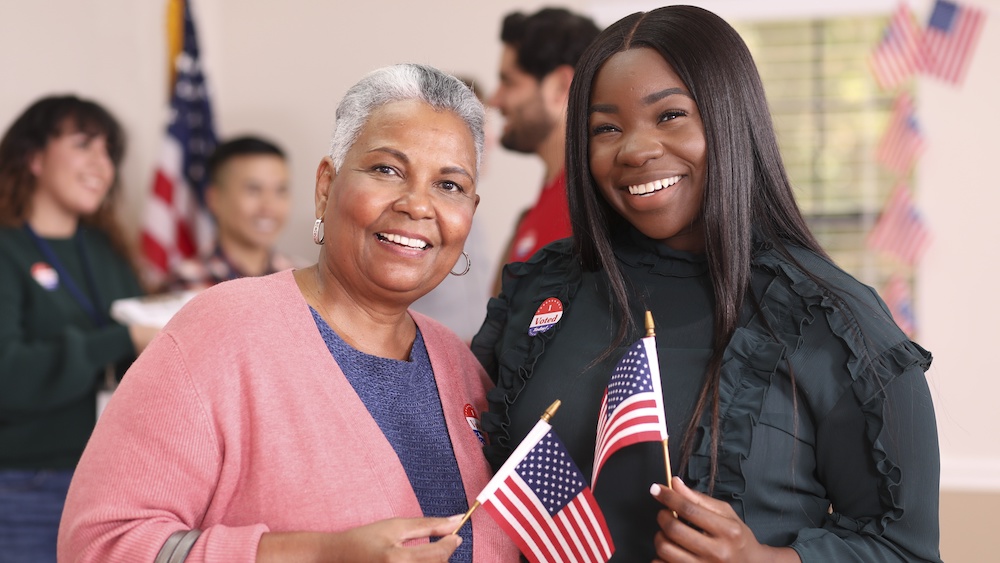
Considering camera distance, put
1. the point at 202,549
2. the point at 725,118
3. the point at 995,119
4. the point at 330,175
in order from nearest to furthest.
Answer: the point at 202,549, the point at 725,118, the point at 330,175, the point at 995,119

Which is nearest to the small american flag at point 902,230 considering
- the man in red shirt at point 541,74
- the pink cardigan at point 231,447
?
the man in red shirt at point 541,74

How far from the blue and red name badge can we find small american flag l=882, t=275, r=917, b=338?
3899 mm

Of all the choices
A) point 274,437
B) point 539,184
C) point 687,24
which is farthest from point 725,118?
point 539,184

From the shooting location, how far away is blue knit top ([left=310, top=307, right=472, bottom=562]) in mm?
1607

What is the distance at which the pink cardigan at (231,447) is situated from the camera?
1.41m

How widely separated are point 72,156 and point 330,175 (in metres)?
2.02

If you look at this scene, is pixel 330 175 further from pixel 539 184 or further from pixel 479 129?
pixel 539 184

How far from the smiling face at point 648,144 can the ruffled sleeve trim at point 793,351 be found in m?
0.20

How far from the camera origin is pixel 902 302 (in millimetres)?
5145

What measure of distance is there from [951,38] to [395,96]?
4.14 m

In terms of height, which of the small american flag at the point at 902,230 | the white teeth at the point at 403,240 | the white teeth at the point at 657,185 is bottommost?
the white teeth at the point at 403,240

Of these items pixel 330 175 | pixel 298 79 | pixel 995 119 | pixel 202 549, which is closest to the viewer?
pixel 202 549

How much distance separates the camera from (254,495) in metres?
1.48

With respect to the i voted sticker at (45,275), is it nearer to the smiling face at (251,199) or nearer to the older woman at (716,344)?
the smiling face at (251,199)
